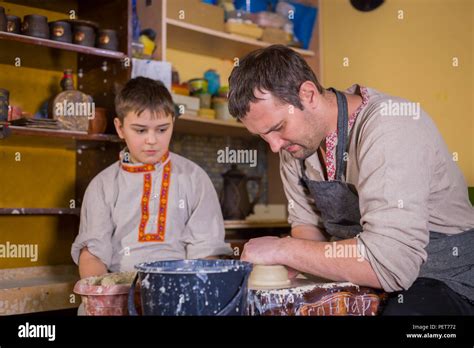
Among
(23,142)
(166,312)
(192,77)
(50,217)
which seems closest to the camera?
(166,312)

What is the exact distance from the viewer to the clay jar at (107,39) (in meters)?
2.80

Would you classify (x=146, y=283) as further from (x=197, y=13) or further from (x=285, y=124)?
(x=197, y=13)

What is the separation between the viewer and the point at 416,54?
11.2ft

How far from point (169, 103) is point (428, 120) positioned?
3.32 feet

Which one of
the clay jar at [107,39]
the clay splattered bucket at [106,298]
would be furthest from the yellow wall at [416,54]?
the clay splattered bucket at [106,298]

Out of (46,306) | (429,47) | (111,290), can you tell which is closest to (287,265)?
(111,290)

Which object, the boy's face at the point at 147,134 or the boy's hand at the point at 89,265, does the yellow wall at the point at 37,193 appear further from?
the boy's hand at the point at 89,265

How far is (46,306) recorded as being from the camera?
8.27 ft

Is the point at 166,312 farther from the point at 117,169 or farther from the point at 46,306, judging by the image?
the point at 46,306

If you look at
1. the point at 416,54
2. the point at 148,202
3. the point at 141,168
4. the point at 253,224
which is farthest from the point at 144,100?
the point at 416,54

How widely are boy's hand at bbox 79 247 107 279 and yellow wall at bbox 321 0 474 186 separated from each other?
1.92 metres

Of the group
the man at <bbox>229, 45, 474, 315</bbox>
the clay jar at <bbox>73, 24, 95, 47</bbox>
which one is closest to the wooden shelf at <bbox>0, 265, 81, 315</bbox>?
the clay jar at <bbox>73, 24, 95, 47</bbox>

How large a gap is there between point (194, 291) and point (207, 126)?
244 centimetres

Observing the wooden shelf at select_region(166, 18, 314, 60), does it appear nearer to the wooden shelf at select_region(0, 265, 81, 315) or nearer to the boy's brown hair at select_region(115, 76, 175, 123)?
the boy's brown hair at select_region(115, 76, 175, 123)
